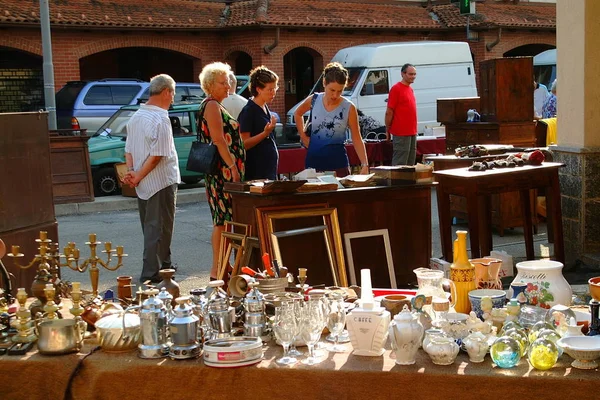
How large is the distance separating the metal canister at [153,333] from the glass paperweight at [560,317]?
57.5 inches

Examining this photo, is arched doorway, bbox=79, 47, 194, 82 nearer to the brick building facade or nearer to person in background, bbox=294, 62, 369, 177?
the brick building facade

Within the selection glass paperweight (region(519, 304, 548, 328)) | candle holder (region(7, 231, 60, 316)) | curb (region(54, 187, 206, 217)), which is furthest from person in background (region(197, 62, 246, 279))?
curb (region(54, 187, 206, 217))

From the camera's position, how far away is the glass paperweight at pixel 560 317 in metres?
3.45

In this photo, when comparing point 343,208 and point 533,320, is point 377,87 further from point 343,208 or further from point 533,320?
point 533,320

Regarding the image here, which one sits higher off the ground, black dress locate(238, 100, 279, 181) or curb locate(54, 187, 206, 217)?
black dress locate(238, 100, 279, 181)

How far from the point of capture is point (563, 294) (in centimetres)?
377

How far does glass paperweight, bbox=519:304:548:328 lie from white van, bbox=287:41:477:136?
15.9 m

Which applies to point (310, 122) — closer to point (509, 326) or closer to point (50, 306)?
point (50, 306)

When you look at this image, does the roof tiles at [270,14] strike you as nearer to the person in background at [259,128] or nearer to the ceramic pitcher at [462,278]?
the person in background at [259,128]

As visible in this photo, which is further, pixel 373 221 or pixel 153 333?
pixel 373 221

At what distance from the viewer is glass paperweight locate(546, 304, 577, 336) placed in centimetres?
345

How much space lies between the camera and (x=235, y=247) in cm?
625

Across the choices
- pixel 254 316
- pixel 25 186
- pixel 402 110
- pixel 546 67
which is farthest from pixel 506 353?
pixel 546 67

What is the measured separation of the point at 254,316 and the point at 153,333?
403mm
